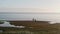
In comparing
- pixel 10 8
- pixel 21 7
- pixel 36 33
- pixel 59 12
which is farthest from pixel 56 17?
pixel 10 8

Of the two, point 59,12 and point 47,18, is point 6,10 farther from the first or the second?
point 59,12

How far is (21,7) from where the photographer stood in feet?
4.13

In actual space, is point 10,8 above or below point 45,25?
above

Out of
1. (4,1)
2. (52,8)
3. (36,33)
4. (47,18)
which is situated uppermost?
(4,1)

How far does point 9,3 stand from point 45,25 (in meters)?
0.48

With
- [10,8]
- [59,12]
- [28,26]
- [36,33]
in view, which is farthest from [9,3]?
[59,12]

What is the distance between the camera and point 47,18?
1.25 metres

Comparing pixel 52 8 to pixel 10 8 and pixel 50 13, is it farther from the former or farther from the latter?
pixel 10 8

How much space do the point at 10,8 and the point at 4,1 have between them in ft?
0.34

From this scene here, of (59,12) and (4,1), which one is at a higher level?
(4,1)

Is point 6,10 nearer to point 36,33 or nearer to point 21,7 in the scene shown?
point 21,7

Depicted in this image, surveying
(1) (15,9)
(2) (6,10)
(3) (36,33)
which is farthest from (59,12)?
(2) (6,10)

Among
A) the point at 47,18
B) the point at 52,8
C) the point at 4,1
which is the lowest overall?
the point at 47,18

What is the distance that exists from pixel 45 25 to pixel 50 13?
0.49 feet
